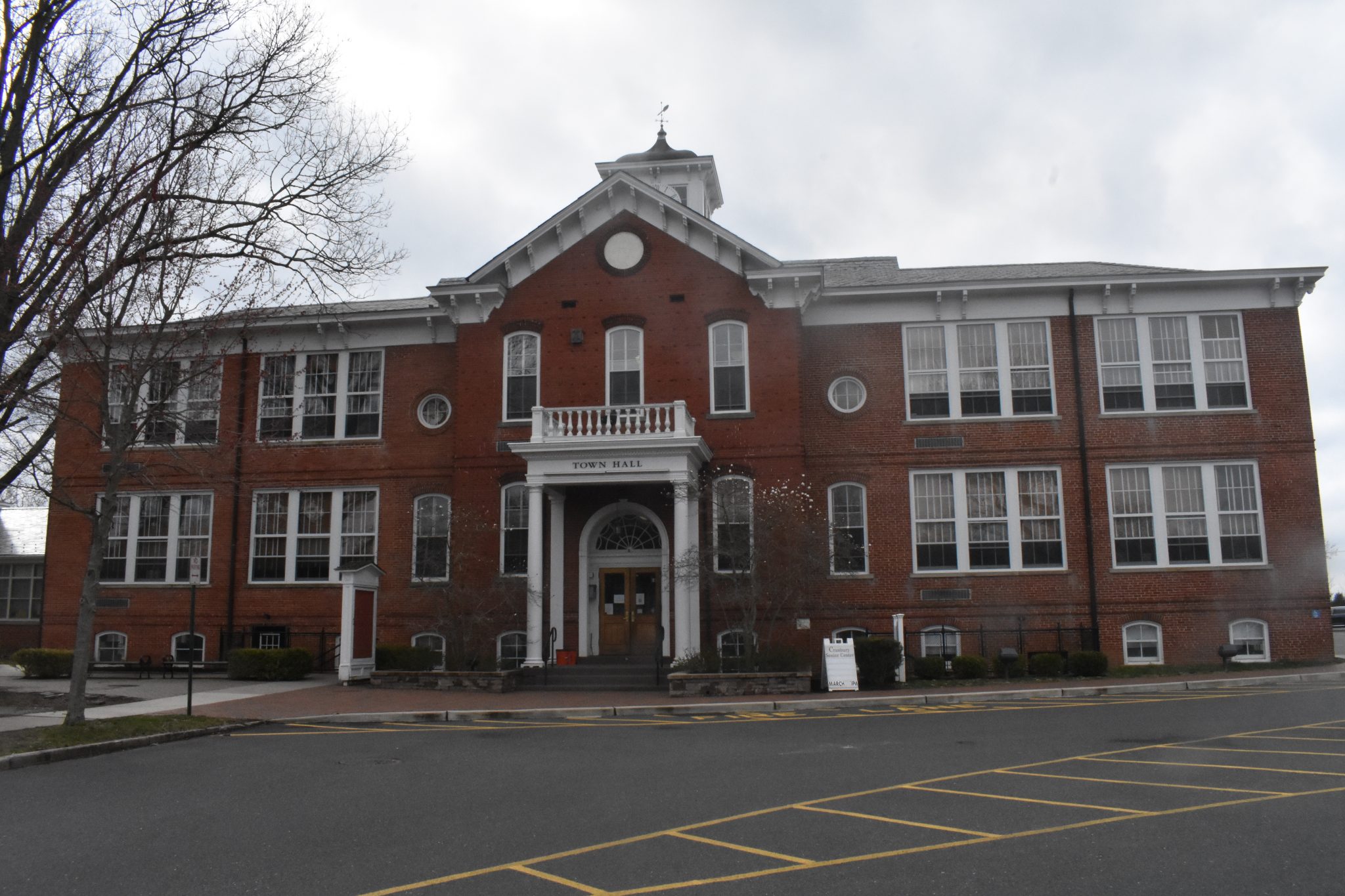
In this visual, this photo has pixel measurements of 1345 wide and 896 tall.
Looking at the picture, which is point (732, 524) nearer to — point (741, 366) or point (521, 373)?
point (741, 366)

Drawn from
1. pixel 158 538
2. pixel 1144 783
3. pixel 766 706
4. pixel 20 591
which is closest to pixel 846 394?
pixel 766 706

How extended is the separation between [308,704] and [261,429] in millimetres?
11256

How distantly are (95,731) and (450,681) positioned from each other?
8.03 metres

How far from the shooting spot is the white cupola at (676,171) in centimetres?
3209

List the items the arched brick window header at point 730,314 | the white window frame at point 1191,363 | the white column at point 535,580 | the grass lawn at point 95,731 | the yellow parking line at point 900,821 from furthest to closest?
the arched brick window header at point 730,314, the white window frame at point 1191,363, the white column at point 535,580, the grass lawn at point 95,731, the yellow parking line at point 900,821

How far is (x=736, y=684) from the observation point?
2009cm

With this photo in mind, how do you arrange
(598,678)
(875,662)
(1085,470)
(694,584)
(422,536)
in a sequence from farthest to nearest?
(422,536)
(1085,470)
(694,584)
(598,678)
(875,662)

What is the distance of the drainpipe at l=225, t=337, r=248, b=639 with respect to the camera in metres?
27.1

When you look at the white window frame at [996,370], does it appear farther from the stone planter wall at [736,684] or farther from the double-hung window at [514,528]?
the double-hung window at [514,528]

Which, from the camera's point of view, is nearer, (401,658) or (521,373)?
(401,658)

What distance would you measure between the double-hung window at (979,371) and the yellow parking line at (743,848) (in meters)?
18.9

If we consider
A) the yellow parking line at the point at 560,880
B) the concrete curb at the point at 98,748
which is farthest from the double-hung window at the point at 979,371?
the yellow parking line at the point at 560,880

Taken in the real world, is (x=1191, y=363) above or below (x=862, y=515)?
above

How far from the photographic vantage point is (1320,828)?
301 inches
